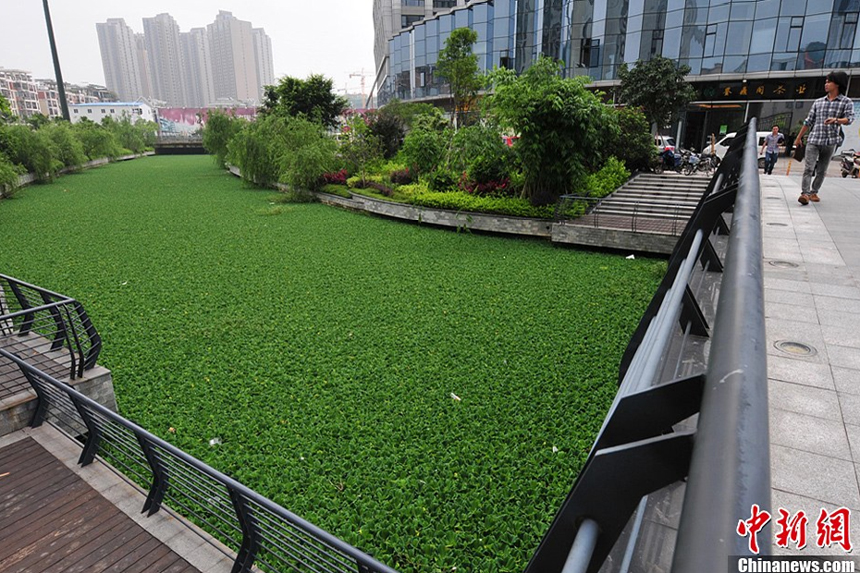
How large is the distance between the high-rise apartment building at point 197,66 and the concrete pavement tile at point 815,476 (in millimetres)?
180056

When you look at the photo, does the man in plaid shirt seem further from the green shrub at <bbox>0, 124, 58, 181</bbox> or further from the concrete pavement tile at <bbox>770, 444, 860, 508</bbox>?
the green shrub at <bbox>0, 124, 58, 181</bbox>

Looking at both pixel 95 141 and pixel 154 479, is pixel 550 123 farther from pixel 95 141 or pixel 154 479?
pixel 95 141

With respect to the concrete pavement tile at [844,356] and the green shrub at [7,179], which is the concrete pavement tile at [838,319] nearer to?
the concrete pavement tile at [844,356]

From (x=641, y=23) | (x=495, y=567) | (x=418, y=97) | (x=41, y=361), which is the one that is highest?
(x=641, y=23)

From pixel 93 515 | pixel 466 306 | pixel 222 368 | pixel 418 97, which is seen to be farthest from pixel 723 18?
pixel 93 515

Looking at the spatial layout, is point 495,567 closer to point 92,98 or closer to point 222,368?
point 222,368

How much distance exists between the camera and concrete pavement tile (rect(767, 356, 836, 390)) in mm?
2338

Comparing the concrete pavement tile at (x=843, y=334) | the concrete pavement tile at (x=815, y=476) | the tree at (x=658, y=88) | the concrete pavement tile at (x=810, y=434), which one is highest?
the tree at (x=658, y=88)

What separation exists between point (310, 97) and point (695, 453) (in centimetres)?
3834

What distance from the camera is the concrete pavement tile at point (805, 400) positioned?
2119mm

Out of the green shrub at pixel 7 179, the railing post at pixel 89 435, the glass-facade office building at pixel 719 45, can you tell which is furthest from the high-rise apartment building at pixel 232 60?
the railing post at pixel 89 435

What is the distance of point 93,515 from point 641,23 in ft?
105

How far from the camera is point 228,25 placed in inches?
6127

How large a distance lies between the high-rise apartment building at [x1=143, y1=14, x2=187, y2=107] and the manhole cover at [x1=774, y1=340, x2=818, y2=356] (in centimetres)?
18212
